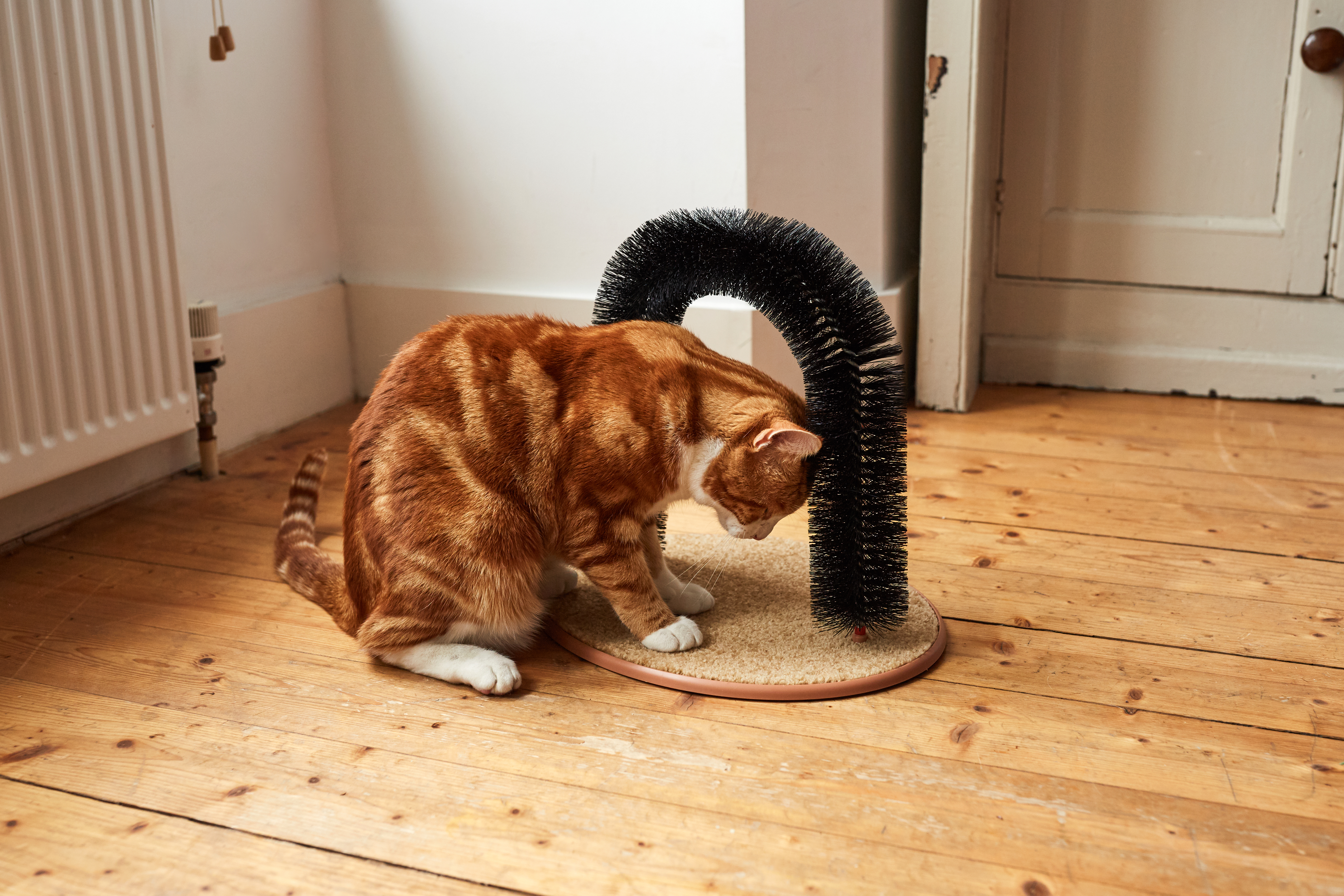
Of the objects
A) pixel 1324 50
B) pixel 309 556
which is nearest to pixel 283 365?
pixel 309 556

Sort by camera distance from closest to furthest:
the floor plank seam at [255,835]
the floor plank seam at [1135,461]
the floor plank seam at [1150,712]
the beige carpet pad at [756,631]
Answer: the floor plank seam at [255,835] → the floor plank seam at [1150,712] → the beige carpet pad at [756,631] → the floor plank seam at [1135,461]

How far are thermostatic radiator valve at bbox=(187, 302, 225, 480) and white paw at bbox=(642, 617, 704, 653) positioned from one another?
1.03m

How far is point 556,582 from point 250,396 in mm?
1014

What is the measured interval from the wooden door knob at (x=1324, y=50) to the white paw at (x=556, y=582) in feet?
5.50

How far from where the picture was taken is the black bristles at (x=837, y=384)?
48.0 inches

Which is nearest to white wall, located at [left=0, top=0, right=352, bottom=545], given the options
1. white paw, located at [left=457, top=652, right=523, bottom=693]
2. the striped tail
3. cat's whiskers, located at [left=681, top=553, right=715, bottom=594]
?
the striped tail

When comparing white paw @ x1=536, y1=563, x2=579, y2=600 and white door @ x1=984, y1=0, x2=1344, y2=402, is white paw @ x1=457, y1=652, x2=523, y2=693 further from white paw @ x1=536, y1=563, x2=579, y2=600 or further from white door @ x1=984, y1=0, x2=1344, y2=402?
white door @ x1=984, y1=0, x2=1344, y2=402

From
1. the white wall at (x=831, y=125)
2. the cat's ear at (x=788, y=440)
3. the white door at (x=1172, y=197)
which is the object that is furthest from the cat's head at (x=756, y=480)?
the white door at (x=1172, y=197)

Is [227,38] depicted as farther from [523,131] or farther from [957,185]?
[957,185]

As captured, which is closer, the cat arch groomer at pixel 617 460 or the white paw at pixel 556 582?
the cat arch groomer at pixel 617 460

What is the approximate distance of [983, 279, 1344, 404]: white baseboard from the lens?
221 centimetres

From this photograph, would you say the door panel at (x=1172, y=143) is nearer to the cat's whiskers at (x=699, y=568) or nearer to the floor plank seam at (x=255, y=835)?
the cat's whiskers at (x=699, y=568)

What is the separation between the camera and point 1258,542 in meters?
1.63

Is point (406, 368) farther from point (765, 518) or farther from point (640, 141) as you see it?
point (640, 141)
